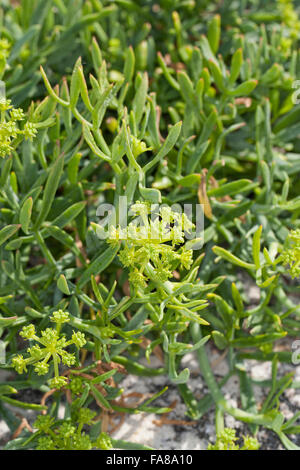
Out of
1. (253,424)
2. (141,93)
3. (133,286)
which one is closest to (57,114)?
(141,93)

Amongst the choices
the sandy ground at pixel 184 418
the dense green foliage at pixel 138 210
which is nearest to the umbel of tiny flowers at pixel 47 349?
the dense green foliage at pixel 138 210

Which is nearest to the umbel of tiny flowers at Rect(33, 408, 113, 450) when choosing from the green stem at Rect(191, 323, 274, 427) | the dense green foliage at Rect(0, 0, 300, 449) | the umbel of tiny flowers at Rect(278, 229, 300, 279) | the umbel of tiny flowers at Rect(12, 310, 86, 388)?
the dense green foliage at Rect(0, 0, 300, 449)

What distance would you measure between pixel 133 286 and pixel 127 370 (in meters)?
0.32

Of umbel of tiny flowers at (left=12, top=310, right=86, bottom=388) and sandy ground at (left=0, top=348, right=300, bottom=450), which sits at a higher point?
umbel of tiny flowers at (left=12, top=310, right=86, bottom=388)

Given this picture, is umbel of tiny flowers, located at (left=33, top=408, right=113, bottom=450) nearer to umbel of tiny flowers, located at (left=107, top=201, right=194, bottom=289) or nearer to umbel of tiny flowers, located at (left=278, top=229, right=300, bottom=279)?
umbel of tiny flowers, located at (left=107, top=201, right=194, bottom=289)

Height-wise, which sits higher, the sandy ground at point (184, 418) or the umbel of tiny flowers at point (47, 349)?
the umbel of tiny flowers at point (47, 349)

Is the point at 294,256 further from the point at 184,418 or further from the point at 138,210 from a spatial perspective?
the point at 184,418

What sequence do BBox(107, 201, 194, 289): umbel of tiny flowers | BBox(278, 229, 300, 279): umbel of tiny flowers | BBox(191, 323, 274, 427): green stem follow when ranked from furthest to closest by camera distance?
BBox(191, 323, 274, 427): green stem → BBox(278, 229, 300, 279): umbel of tiny flowers → BBox(107, 201, 194, 289): umbel of tiny flowers

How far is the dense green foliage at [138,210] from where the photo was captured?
1058mm

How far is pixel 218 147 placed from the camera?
133 cm

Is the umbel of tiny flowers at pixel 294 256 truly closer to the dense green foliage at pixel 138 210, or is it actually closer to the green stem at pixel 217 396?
the dense green foliage at pixel 138 210

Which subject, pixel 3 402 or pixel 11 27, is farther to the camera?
pixel 11 27

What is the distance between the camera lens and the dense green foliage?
41.6 inches

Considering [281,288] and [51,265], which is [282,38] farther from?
[51,265]
